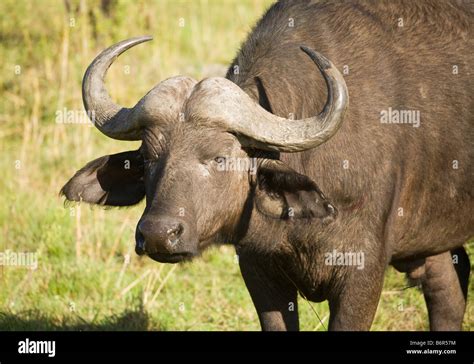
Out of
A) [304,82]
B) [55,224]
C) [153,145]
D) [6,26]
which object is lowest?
[55,224]

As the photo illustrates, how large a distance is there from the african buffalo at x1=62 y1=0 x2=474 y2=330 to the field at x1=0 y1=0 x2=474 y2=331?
1.02m

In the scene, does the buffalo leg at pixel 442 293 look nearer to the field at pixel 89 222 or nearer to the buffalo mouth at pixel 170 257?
the field at pixel 89 222

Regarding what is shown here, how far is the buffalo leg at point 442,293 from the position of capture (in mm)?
7375

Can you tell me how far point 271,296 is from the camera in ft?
21.6

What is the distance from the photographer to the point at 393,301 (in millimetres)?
8188

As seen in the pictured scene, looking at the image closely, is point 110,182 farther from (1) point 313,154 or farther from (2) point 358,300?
(2) point 358,300

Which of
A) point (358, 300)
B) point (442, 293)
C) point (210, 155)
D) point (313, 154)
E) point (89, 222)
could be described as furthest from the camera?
point (89, 222)

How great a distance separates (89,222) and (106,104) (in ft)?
10.2

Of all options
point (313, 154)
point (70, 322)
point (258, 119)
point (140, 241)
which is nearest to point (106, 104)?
point (258, 119)

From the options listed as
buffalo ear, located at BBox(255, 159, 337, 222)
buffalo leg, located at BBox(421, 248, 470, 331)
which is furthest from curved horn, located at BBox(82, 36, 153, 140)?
buffalo leg, located at BBox(421, 248, 470, 331)

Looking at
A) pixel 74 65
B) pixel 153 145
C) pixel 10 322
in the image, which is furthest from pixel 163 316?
pixel 74 65

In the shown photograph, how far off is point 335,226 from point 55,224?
11.3 ft

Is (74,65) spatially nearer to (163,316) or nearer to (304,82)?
(163,316)

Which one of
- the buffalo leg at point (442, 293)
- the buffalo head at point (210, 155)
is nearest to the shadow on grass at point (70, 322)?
the buffalo head at point (210, 155)
